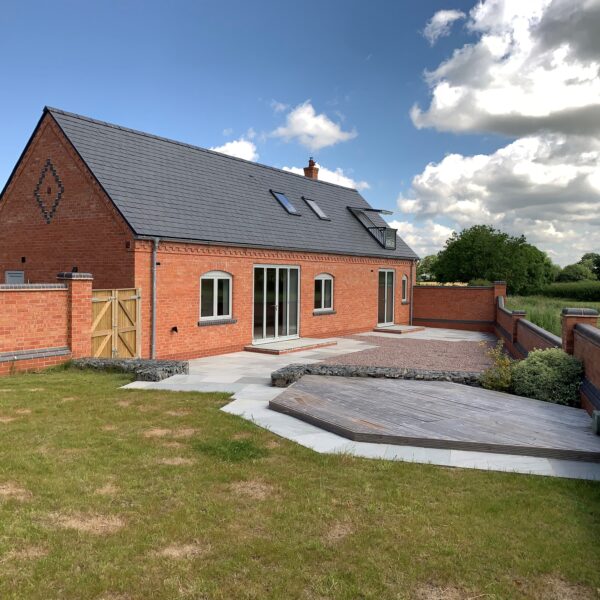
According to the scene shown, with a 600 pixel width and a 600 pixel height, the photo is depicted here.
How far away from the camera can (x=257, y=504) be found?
484cm

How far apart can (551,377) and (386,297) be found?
1603 centimetres

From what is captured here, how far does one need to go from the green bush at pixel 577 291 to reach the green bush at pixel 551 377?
35367 mm

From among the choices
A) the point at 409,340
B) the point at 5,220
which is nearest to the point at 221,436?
the point at 5,220

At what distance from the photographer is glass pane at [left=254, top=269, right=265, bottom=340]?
17.0 m

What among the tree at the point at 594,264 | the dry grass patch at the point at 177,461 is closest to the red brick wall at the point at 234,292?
the dry grass patch at the point at 177,461

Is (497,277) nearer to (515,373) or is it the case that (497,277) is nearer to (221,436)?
(515,373)

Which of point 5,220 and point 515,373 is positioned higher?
point 5,220

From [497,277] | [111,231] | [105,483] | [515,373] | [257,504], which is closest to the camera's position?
[257,504]

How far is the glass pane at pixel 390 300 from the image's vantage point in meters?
25.3

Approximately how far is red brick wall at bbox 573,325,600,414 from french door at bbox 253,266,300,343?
9.93 metres

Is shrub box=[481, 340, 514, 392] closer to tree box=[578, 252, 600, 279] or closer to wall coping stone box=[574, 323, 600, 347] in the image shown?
wall coping stone box=[574, 323, 600, 347]

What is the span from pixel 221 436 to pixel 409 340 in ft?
48.7

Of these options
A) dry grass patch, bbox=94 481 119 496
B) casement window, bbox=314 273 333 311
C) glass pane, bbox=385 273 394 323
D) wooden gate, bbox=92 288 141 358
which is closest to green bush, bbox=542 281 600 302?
glass pane, bbox=385 273 394 323

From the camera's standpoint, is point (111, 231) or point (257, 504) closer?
point (257, 504)
